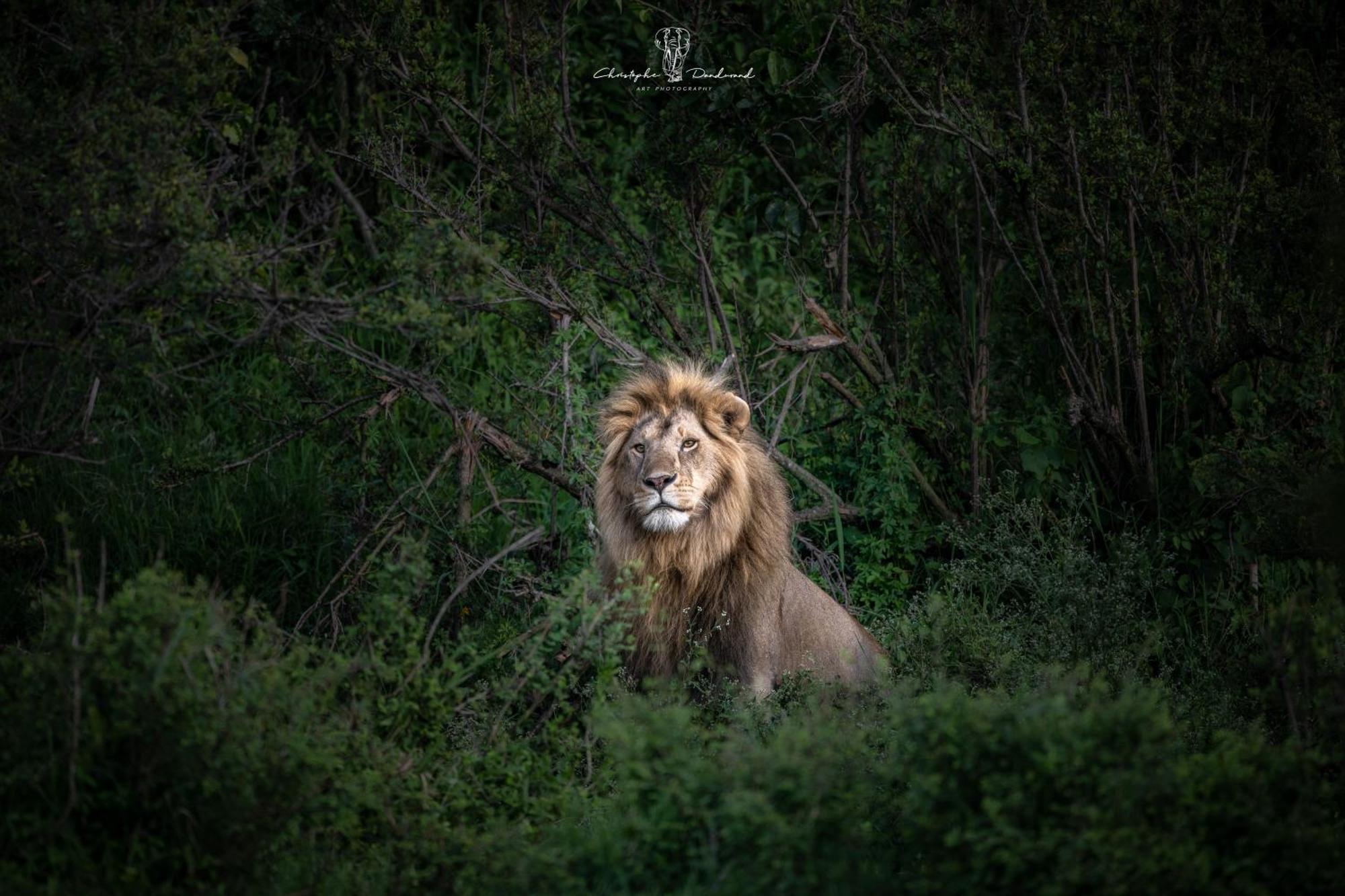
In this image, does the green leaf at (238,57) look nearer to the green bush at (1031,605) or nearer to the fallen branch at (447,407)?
the fallen branch at (447,407)

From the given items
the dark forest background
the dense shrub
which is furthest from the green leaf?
the dense shrub

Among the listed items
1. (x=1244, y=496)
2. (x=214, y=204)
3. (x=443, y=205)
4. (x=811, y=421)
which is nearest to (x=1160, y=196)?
(x=1244, y=496)

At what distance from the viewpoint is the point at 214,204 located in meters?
4.56

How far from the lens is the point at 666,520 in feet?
16.8

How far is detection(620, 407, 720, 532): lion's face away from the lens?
202 inches

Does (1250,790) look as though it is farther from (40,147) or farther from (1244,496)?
(40,147)

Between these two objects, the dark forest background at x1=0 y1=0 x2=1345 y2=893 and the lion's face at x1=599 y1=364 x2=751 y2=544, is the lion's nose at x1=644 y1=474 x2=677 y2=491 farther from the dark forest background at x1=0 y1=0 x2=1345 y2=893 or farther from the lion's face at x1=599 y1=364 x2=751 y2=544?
the dark forest background at x1=0 y1=0 x2=1345 y2=893

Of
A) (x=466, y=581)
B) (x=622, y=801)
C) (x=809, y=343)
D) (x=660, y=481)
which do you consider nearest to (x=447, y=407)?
(x=466, y=581)

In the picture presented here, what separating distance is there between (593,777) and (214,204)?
2333 millimetres

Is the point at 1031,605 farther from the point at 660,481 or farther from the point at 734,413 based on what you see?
the point at 660,481

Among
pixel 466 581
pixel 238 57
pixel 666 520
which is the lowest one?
pixel 466 581

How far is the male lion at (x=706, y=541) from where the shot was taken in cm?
Result: 521

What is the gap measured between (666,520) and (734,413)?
588 mm

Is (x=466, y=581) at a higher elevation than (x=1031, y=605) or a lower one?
higher
